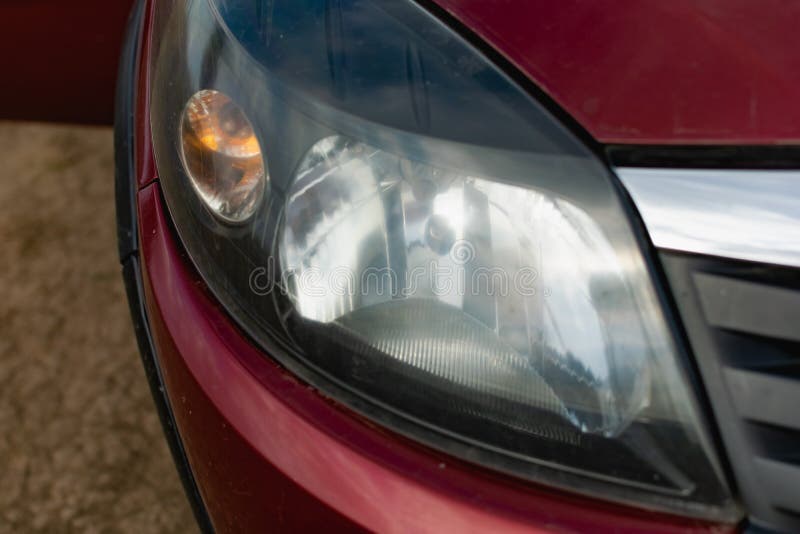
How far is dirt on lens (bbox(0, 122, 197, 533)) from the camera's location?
2098mm

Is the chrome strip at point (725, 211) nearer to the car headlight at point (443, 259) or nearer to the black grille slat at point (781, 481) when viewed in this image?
the car headlight at point (443, 259)

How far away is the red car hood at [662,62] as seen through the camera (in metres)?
0.99

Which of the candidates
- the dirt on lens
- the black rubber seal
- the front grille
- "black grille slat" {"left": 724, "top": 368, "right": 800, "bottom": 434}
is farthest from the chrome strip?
the dirt on lens

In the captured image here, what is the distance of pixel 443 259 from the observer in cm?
105

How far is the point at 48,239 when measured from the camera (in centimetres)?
280

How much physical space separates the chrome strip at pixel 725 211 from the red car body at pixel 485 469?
43 millimetres

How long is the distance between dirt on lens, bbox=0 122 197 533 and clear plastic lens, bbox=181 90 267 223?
109 cm

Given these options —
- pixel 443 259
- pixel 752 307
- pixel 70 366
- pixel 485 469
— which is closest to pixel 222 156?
pixel 443 259

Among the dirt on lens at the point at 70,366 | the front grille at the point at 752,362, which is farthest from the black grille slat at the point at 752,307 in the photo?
the dirt on lens at the point at 70,366

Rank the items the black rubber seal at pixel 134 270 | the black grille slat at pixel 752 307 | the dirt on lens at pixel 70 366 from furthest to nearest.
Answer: the dirt on lens at pixel 70 366 → the black rubber seal at pixel 134 270 → the black grille slat at pixel 752 307

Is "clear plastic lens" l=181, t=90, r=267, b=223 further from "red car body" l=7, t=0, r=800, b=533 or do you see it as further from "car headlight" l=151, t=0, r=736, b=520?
"red car body" l=7, t=0, r=800, b=533

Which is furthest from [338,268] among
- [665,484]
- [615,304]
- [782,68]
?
[782,68]

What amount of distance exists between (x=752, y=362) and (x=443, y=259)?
13.5 inches

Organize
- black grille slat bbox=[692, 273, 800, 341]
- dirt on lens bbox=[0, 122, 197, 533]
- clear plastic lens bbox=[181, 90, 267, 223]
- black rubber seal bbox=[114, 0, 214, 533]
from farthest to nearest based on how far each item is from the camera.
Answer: dirt on lens bbox=[0, 122, 197, 533], black rubber seal bbox=[114, 0, 214, 533], clear plastic lens bbox=[181, 90, 267, 223], black grille slat bbox=[692, 273, 800, 341]
